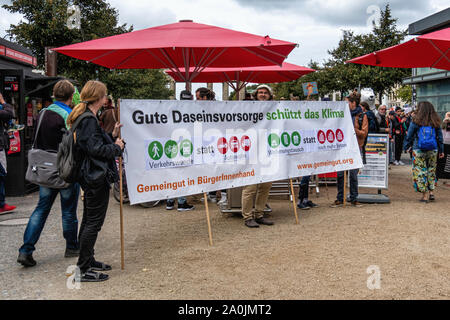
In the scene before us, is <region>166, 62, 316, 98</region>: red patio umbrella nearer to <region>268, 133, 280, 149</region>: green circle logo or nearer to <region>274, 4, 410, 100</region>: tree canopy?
<region>268, 133, 280, 149</region>: green circle logo

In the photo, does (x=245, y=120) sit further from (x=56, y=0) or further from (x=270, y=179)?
(x=56, y=0)

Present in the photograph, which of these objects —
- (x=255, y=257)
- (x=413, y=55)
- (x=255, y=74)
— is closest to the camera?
(x=255, y=257)

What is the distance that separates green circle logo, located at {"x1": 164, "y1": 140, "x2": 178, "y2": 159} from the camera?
17.6 ft

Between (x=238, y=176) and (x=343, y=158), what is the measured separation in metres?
2.33

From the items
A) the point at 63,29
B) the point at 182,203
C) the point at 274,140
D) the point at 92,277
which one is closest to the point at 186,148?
the point at 274,140

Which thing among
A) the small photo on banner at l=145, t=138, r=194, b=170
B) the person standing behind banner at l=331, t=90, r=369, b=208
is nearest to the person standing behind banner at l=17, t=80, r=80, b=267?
the small photo on banner at l=145, t=138, r=194, b=170

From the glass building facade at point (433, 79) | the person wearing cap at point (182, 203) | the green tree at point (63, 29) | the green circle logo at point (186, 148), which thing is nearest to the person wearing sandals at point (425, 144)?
the person wearing cap at point (182, 203)

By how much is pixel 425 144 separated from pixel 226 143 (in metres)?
4.34

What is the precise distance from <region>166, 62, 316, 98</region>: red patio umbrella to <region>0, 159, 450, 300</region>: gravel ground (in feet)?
16.4

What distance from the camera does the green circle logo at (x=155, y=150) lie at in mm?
5211

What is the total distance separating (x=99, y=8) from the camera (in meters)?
23.6

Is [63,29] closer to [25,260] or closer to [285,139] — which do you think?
[285,139]

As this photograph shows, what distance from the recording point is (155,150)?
526 centimetres

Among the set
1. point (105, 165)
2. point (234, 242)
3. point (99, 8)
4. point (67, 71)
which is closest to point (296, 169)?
point (234, 242)
